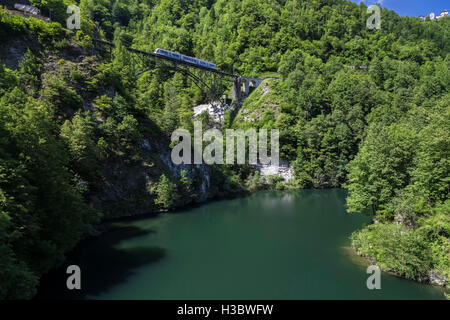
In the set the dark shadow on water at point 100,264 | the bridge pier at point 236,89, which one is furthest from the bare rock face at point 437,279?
the bridge pier at point 236,89

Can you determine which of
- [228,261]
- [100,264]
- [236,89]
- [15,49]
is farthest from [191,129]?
[236,89]

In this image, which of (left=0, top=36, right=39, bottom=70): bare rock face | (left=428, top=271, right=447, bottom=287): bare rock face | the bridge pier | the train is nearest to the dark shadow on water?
(left=428, top=271, right=447, bottom=287): bare rock face

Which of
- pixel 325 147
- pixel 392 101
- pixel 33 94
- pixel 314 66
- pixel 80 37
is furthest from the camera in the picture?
pixel 314 66

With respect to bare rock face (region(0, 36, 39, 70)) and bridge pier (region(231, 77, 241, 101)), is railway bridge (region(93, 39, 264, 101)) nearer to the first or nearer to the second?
bridge pier (region(231, 77, 241, 101))

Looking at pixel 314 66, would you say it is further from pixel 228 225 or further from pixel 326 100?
pixel 228 225

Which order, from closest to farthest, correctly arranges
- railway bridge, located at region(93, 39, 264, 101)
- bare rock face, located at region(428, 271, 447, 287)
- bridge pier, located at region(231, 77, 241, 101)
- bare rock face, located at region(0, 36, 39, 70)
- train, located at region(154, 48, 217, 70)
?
bare rock face, located at region(428, 271, 447, 287) → bare rock face, located at region(0, 36, 39, 70) → train, located at region(154, 48, 217, 70) → railway bridge, located at region(93, 39, 264, 101) → bridge pier, located at region(231, 77, 241, 101)

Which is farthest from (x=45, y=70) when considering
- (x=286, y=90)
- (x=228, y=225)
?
(x=286, y=90)

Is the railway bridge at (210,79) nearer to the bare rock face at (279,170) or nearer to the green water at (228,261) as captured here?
the bare rock face at (279,170)

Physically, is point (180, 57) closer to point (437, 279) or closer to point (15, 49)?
point (15, 49)
